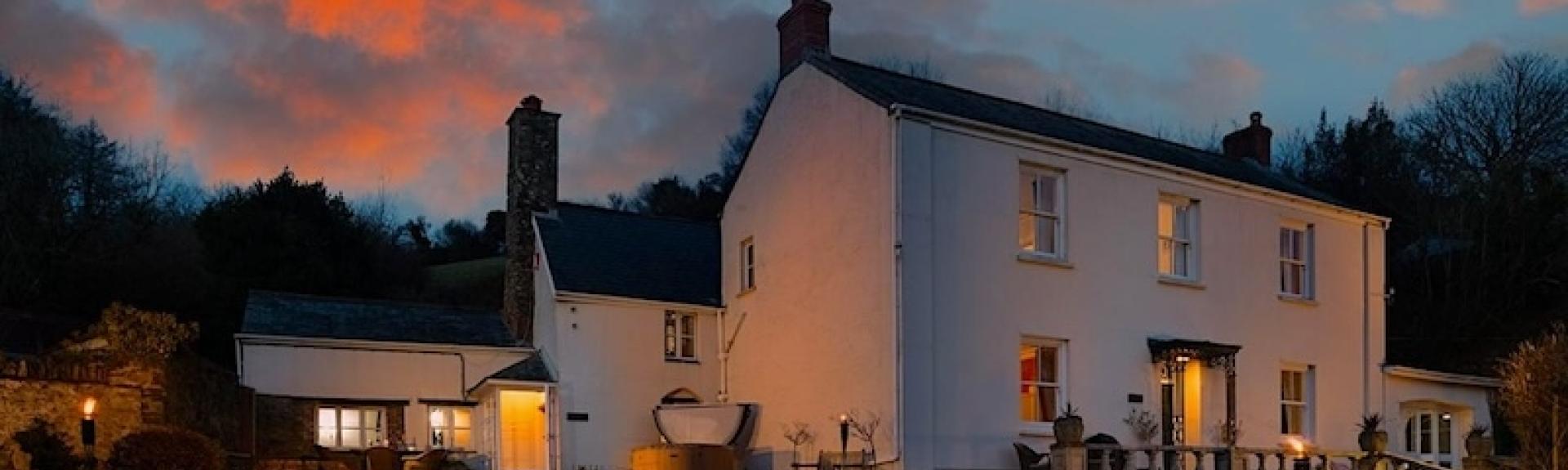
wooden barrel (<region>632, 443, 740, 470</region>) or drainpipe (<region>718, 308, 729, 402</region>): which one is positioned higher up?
drainpipe (<region>718, 308, 729, 402</region>)

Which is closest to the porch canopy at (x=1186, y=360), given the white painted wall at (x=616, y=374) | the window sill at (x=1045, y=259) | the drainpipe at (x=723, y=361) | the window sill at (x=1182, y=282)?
the window sill at (x=1182, y=282)

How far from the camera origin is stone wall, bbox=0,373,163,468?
564 inches

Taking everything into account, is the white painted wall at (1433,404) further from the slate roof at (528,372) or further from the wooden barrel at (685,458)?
the slate roof at (528,372)

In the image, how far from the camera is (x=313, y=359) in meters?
22.3

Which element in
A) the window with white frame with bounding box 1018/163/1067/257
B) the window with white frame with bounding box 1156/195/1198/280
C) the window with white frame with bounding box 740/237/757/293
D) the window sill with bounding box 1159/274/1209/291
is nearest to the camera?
the window with white frame with bounding box 1018/163/1067/257

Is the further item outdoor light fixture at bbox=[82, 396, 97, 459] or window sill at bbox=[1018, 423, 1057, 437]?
window sill at bbox=[1018, 423, 1057, 437]

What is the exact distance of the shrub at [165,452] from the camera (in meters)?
15.0

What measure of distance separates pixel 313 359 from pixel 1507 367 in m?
18.5

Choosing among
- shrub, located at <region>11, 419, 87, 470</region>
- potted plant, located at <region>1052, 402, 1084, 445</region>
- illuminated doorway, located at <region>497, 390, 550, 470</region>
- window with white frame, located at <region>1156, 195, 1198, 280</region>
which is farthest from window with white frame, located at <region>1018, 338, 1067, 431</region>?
shrub, located at <region>11, 419, 87, 470</region>

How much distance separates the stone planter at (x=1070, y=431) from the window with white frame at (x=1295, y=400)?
762cm

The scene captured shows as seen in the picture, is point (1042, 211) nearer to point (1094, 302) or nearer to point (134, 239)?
point (1094, 302)

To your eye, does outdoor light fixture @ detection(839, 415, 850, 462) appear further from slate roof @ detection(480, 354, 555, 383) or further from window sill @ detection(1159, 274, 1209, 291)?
slate roof @ detection(480, 354, 555, 383)

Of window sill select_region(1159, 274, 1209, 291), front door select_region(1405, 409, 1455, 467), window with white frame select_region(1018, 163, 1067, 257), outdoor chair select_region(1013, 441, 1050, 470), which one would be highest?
window with white frame select_region(1018, 163, 1067, 257)

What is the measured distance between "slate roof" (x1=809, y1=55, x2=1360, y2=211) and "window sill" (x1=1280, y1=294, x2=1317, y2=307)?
171 cm
